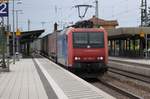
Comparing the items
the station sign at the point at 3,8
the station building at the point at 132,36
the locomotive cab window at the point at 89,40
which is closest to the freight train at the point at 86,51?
the locomotive cab window at the point at 89,40

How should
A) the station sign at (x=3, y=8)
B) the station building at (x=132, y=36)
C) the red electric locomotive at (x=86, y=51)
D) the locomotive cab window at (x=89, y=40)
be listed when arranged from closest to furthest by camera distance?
the station sign at (x=3, y=8) < the red electric locomotive at (x=86, y=51) < the locomotive cab window at (x=89, y=40) < the station building at (x=132, y=36)

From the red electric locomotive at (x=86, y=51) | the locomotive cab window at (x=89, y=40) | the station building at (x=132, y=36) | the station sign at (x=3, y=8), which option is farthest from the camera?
the station building at (x=132, y=36)

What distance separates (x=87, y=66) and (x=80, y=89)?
405 inches

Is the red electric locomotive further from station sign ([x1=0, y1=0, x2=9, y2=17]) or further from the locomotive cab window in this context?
station sign ([x1=0, y1=0, x2=9, y2=17])

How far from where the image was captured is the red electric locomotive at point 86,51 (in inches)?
1019

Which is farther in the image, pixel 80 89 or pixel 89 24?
pixel 89 24

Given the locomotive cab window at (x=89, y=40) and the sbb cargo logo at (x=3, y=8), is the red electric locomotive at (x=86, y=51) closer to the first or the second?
the locomotive cab window at (x=89, y=40)

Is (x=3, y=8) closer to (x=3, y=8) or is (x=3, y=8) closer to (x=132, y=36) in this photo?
(x=3, y=8)

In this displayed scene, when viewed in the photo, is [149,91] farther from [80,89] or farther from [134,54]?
[134,54]

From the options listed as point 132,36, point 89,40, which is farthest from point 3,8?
point 132,36

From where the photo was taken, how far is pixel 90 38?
26.5 m

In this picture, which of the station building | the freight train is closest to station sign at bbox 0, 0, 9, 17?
the freight train

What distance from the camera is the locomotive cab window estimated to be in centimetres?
2636

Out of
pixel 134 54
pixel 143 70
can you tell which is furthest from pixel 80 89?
pixel 134 54
